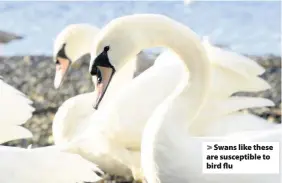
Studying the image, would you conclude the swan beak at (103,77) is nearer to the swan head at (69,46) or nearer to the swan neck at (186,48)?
the swan neck at (186,48)

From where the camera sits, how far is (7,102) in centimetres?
222

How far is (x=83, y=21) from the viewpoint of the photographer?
3.92 metres

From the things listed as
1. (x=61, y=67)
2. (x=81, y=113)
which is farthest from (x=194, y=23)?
(x=81, y=113)

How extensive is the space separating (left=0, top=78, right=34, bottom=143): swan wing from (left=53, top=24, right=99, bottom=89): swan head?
1.52 ft

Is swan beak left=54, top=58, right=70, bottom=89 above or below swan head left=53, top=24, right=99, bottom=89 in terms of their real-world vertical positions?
below

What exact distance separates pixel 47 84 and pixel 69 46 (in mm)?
934

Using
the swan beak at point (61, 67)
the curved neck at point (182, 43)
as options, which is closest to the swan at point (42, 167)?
the curved neck at point (182, 43)

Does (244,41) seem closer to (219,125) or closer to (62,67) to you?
(62,67)

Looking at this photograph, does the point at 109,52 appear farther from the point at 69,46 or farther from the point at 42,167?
the point at 69,46

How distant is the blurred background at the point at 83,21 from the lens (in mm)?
3553

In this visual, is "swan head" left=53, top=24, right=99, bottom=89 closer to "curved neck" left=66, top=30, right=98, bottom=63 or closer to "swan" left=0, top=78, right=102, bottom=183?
"curved neck" left=66, top=30, right=98, bottom=63

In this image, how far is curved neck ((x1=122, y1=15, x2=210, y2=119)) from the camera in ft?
6.22

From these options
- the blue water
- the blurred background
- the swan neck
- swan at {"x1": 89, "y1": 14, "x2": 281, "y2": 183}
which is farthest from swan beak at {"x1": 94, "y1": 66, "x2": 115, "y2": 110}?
the blue water

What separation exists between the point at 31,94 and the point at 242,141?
1896mm
